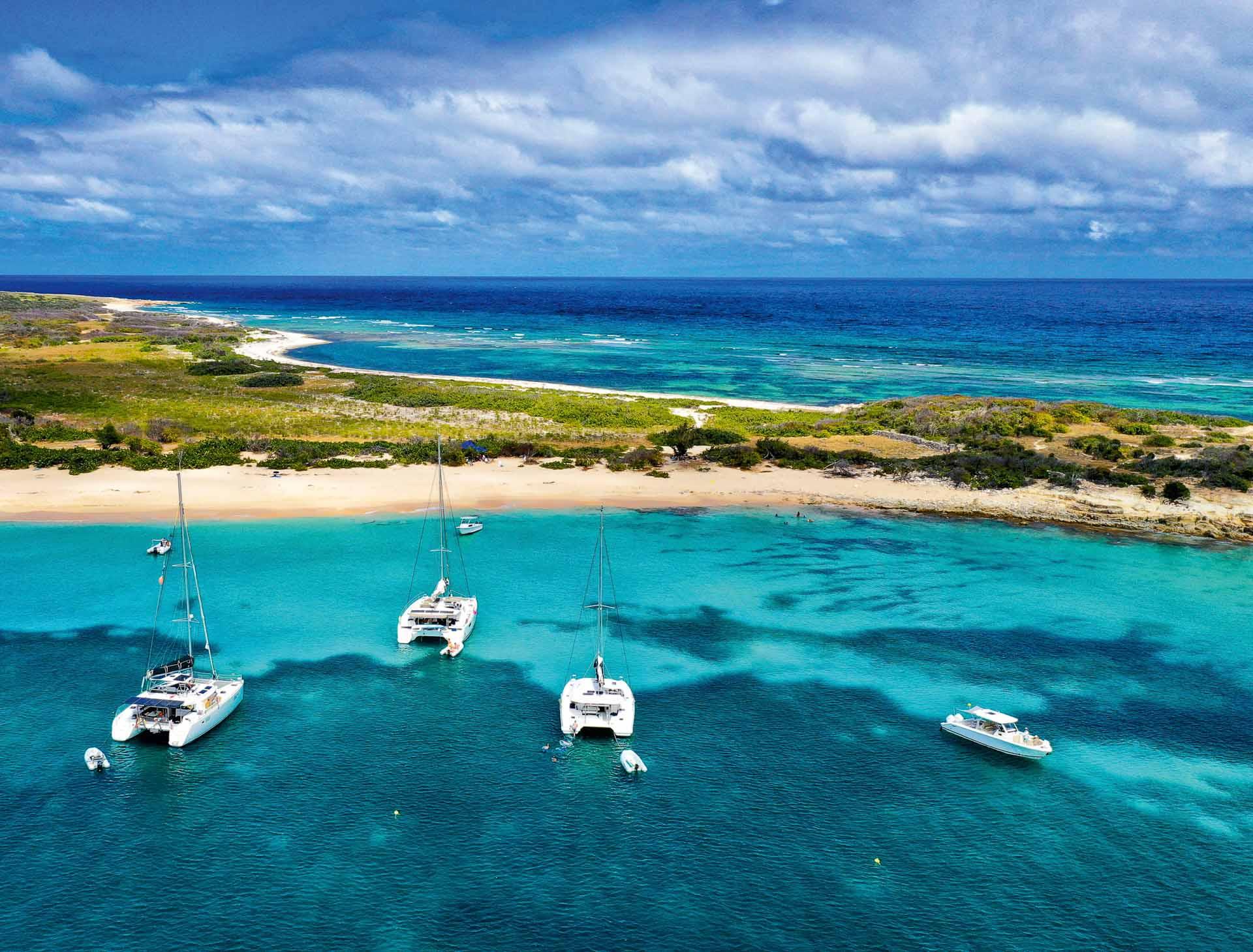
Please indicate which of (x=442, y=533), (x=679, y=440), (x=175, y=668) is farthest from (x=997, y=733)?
(x=679, y=440)

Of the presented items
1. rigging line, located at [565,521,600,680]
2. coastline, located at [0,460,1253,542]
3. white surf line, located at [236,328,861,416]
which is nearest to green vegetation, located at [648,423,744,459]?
coastline, located at [0,460,1253,542]

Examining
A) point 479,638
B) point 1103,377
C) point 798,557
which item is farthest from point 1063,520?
point 1103,377

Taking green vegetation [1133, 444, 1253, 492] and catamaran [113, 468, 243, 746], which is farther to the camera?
green vegetation [1133, 444, 1253, 492]

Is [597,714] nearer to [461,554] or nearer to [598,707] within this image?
[598,707]

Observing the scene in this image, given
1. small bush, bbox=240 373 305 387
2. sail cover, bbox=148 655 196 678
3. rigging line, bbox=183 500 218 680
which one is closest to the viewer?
sail cover, bbox=148 655 196 678

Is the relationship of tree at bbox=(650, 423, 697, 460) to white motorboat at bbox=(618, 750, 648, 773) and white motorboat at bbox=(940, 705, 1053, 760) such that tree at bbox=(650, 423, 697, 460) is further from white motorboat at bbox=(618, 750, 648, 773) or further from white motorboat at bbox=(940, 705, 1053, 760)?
white motorboat at bbox=(618, 750, 648, 773)

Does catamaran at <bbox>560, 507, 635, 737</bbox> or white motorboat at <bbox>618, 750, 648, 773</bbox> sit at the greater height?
catamaran at <bbox>560, 507, 635, 737</bbox>

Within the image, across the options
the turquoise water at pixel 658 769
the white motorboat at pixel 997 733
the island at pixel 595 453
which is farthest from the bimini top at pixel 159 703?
the white motorboat at pixel 997 733

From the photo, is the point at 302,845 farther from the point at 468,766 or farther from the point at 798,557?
the point at 798,557
